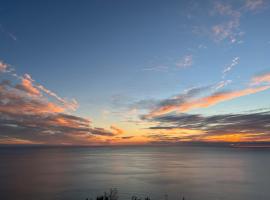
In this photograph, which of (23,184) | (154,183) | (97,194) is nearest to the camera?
(97,194)

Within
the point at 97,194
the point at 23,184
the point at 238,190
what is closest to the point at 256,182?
the point at 238,190

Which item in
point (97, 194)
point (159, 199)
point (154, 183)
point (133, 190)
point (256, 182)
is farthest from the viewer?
point (256, 182)

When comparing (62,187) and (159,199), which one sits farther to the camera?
(62,187)

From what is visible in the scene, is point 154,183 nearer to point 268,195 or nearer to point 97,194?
point 97,194

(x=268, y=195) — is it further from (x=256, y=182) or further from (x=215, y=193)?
(x=256, y=182)

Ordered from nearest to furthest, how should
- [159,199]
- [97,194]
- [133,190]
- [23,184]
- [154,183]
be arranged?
[159,199]
[97,194]
[133,190]
[23,184]
[154,183]

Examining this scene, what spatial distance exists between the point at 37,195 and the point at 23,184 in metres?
23.6

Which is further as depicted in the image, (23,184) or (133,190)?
(23,184)

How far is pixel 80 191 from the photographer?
92.8 metres

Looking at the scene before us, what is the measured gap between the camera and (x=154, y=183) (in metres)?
111

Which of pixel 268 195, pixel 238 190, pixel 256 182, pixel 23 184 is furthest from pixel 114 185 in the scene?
pixel 256 182

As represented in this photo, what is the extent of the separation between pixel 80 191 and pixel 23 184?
26943 millimetres

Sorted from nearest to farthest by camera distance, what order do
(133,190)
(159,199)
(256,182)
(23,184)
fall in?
1. (159,199)
2. (133,190)
3. (23,184)
4. (256,182)

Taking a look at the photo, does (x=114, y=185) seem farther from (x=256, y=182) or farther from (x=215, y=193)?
(x=256, y=182)
